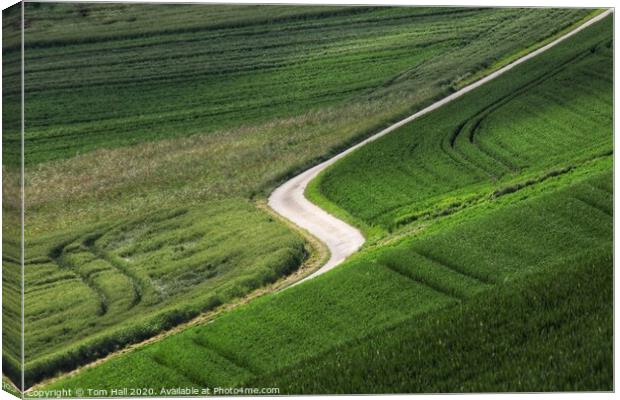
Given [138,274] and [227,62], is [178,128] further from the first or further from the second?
[138,274]

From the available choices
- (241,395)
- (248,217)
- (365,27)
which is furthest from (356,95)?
(241,395)

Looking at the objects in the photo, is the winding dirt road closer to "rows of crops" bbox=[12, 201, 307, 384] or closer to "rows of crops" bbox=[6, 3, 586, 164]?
"rows of crops" bbox=[12, 201, 307, 384]

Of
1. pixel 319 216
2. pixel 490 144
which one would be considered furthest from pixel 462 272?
pixel 490 144

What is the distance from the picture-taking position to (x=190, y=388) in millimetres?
23578

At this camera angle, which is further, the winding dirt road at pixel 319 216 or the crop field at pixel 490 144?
the crop field at pixel 490 144

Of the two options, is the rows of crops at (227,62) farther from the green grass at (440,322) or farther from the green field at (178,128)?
the green grass at (440,322)

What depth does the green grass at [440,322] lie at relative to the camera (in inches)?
918

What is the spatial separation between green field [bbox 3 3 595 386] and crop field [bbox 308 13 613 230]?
455mm

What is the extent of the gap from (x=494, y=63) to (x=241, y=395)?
7.20 meters

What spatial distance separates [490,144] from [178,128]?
4967mm

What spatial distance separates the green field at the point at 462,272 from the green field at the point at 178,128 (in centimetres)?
54

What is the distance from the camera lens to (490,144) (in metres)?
26.3

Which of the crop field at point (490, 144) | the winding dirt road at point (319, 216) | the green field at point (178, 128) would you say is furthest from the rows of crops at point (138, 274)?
the crop field at point (490, 144)

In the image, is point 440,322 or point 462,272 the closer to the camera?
point 440,322
